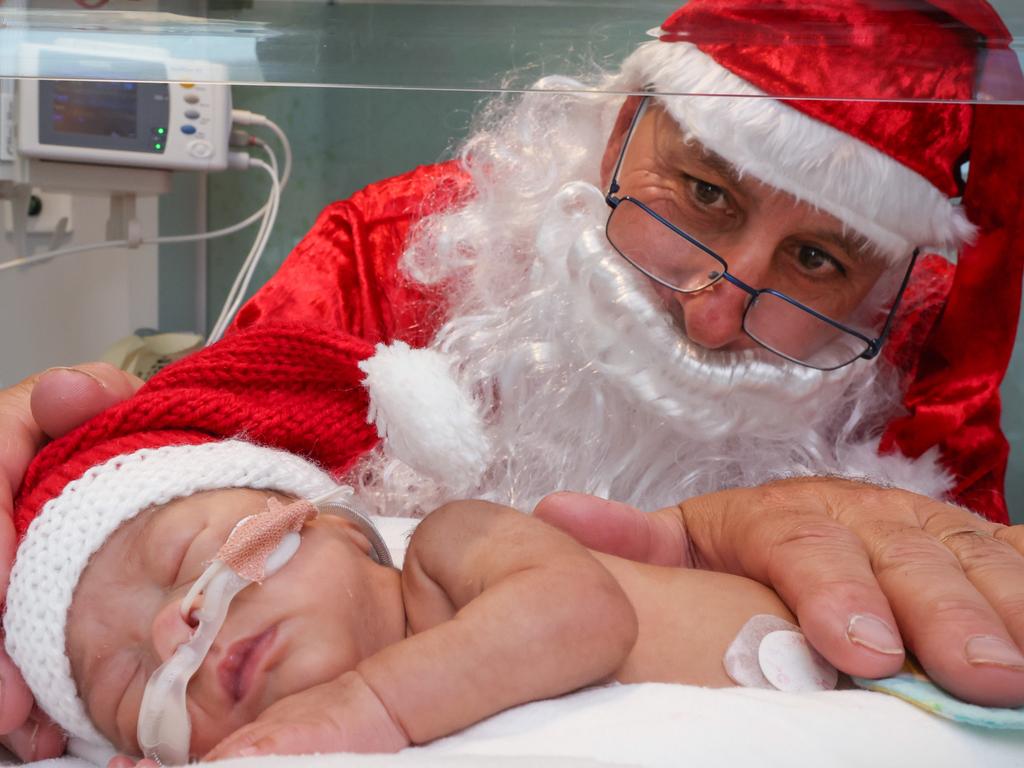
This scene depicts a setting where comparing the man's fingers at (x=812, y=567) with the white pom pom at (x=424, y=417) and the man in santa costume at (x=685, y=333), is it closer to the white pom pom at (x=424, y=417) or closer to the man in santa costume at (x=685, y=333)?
the man in santa costume at (x=685, y=333)

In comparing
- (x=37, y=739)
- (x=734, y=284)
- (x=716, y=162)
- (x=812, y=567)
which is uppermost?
(x=716, y=162)

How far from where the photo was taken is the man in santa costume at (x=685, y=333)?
3.19 feet

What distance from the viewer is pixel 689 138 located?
116cm

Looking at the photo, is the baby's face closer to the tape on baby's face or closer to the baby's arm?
the baby's arm

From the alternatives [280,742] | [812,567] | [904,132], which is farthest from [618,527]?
[904,132]

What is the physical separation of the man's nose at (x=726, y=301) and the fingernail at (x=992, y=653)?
0.53 m

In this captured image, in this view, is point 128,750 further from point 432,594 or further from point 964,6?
point 964,6

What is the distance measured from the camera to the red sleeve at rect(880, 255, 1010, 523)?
127 centimetres

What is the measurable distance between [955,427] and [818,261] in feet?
0.92

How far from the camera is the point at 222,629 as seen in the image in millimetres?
755

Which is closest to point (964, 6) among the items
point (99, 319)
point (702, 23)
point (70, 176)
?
point (702, 23)

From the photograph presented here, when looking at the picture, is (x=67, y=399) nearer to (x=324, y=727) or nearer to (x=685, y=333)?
(x=324, y=727)

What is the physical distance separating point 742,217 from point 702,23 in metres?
0.46

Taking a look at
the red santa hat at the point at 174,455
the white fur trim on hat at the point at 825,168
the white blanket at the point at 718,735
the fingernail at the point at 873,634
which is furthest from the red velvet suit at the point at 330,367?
the fingernail at the point at 873,634
